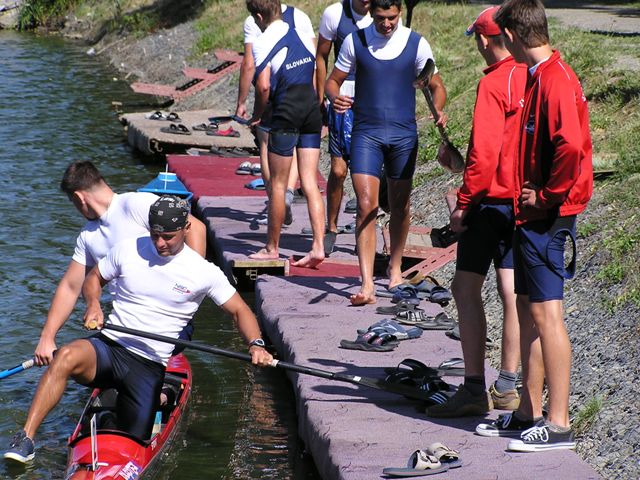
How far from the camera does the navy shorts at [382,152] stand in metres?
8.71

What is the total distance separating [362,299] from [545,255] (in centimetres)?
317

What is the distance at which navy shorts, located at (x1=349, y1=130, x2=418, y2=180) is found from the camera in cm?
871

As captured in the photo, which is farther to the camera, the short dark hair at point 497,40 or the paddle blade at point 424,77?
the paddle blade at point 424,77

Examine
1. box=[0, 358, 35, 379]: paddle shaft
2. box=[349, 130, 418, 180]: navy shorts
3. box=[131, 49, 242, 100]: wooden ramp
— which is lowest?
box=[131, 49, 242, 100]: wooden ramp

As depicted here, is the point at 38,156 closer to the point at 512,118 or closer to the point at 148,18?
the point at 512,118

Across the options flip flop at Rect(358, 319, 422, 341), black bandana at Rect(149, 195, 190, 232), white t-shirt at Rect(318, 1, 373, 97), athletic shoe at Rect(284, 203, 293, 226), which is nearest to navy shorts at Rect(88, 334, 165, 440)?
black bandana at Rect(149, 195, 190, 232)

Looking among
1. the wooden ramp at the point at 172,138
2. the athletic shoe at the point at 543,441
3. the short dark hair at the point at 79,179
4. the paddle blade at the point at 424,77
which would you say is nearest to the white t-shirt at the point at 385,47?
the paddle blade at the point at 424,77

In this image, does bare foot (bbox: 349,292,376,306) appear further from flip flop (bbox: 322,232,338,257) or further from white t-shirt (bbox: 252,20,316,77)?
white t-shirt (bbox: 252,20,316,77)

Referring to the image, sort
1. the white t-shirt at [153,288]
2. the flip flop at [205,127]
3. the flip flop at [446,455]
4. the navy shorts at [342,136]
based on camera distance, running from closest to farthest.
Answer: the flip flop at [446,455] → the white t-shirt at [153,288] → the navy shorts at [342,136] → the flip flop at [205,127]

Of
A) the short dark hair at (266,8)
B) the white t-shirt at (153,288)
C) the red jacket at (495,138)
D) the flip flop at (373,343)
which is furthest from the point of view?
the short dark hair at (266,8)

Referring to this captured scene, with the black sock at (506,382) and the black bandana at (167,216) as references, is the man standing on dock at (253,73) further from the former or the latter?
the black sock at (506,382)

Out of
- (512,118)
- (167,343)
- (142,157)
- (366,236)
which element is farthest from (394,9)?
(142,157)

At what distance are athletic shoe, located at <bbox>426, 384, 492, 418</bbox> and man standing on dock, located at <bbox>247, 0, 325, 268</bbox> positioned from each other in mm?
3477

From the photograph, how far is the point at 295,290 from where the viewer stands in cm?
963
